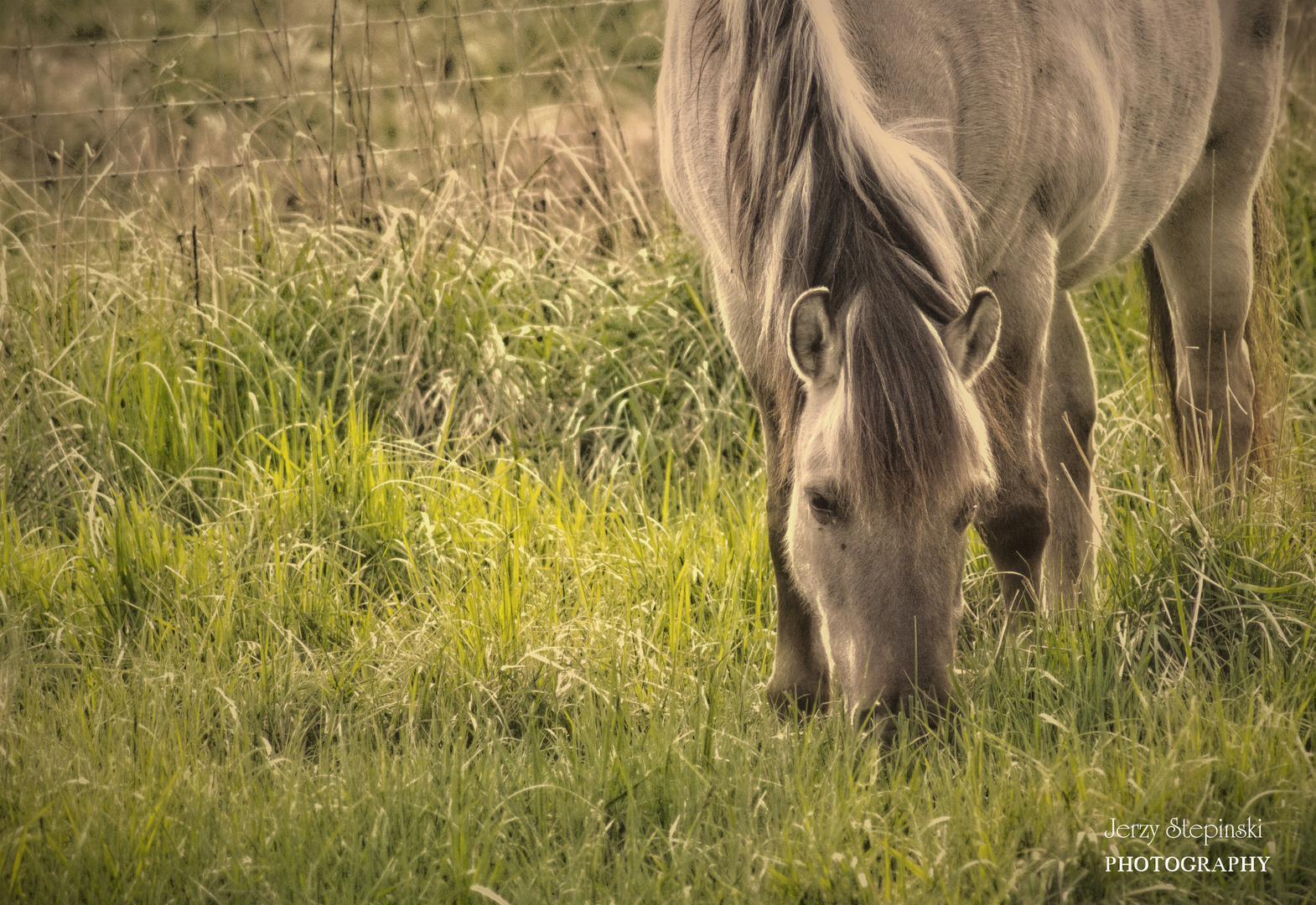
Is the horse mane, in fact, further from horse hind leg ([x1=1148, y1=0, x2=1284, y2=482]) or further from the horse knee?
horse hind leg ([x1=1148, y1=0, x2=1284, y2=482])

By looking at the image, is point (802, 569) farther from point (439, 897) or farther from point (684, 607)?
point (439, 897)

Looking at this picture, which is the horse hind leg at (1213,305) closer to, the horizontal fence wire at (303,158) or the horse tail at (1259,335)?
the horse tail at (1259,335)

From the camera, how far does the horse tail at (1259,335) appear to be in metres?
3.79

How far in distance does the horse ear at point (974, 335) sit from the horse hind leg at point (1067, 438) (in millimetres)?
1456

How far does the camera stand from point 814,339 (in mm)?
2266

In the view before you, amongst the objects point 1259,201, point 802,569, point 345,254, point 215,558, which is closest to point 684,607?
point 802,569

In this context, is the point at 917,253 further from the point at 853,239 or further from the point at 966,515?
the point at 966,515

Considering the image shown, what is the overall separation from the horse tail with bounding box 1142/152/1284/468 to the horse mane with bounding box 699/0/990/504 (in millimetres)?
1786

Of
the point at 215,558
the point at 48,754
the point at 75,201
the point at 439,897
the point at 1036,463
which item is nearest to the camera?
the point at 439,897

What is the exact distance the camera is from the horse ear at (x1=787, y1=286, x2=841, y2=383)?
7.20ft

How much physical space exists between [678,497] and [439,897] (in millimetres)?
2120

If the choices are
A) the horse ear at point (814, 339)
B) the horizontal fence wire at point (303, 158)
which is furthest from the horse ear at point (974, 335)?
the horizontal fence wire at point (303, 158)

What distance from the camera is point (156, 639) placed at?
3.09 metres

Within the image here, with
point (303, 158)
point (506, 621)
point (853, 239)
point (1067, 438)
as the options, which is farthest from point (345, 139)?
point (853, 239)
